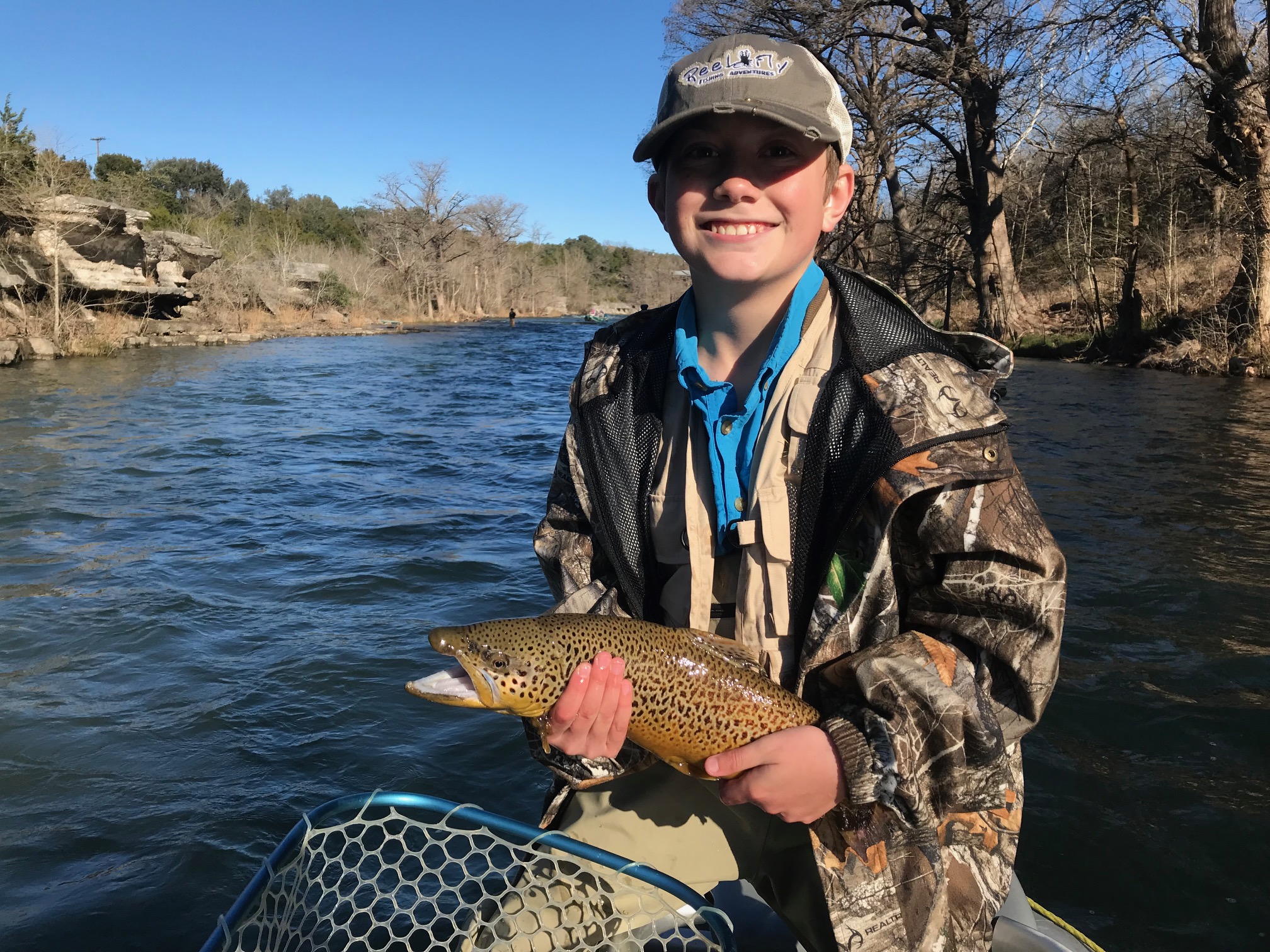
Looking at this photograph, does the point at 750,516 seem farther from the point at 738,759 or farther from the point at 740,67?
the point at 740,67

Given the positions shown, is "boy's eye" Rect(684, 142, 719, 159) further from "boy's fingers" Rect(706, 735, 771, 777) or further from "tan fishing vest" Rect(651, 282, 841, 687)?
"boy's fingers" Rect(706, 735, 771, 777)

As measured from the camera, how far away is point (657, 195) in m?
2.52

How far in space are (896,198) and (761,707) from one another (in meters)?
30.8

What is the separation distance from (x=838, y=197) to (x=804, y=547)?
1030 mm

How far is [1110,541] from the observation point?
25.8 feet

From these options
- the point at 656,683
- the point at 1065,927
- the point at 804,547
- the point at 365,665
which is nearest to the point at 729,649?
the point at 656,683

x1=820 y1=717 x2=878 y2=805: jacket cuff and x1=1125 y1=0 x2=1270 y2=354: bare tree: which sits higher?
x1=1125 y1=0 x2=1270 y2=354: bare tree

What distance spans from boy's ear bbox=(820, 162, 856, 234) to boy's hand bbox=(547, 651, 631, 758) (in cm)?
131

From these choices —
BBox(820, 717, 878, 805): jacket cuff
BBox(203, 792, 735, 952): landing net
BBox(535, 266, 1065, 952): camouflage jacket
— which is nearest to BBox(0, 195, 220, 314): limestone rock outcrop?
BBox(203, 792, 735, 952): landing net

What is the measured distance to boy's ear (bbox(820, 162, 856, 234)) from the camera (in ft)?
7.75

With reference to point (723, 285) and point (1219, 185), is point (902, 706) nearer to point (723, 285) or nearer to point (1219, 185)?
point (723, 285)

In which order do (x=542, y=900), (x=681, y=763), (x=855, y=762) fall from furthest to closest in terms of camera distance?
(x=542, y=900) < (x=681, y=763) < (x=855, y=762)

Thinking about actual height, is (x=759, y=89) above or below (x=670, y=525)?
above

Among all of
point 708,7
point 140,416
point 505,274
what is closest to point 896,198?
point 708,7
